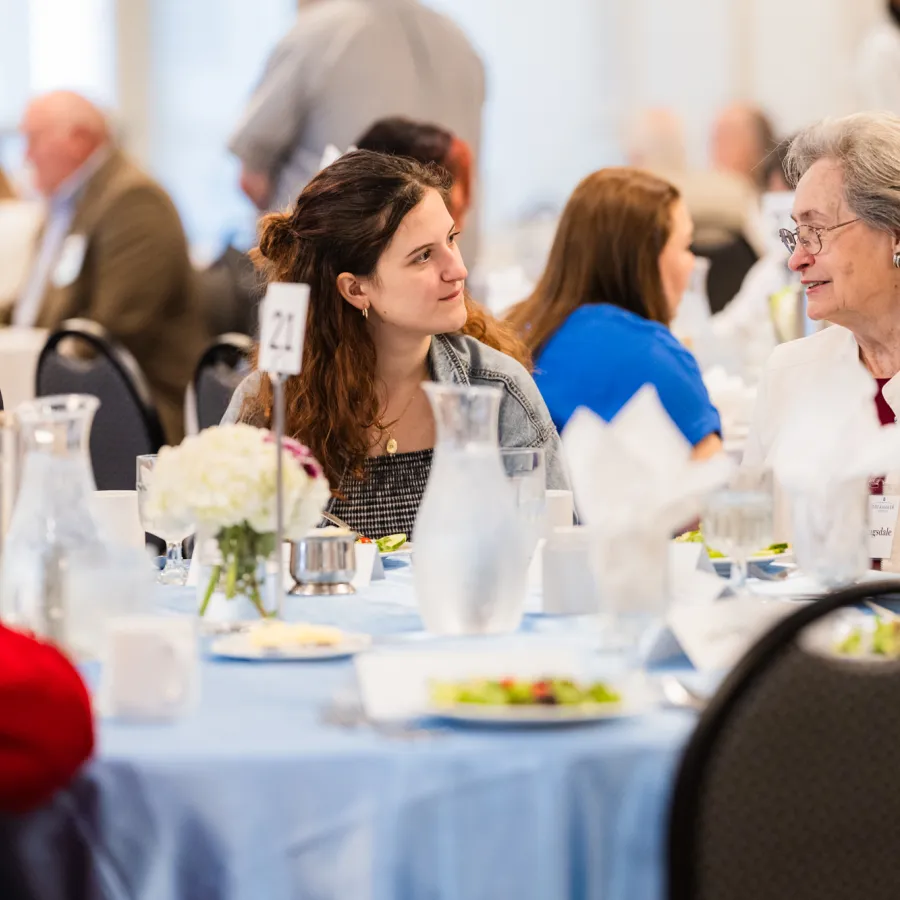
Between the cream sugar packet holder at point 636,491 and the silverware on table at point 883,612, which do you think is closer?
the cream sugar packet holder at point 636,491

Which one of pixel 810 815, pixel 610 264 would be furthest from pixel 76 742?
pixel 610 264

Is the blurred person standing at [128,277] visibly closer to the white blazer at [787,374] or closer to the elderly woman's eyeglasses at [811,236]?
the white blazer at [787,374]

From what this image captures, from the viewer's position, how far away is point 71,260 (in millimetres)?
6266

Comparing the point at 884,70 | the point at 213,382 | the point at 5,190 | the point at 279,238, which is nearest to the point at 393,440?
the point at 279,238

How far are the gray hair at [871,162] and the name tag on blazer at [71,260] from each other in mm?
3849

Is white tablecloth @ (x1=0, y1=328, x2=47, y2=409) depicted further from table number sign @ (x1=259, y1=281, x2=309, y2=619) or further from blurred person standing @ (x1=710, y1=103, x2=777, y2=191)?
blurred person standing @ (x1=710, y1=103, x2=777, y2=191)

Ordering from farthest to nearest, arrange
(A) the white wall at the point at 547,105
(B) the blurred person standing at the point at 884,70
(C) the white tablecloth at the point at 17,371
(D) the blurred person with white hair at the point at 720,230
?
1. (A) the white wall at the point at 547,105
2. (B) the blurred person standing at the point at 884,70
3. (D) the blurred person with white hair at the point at 720,230
4. (C) the white tablecloth at the point at 17,371

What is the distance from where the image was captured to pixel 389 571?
2.36m

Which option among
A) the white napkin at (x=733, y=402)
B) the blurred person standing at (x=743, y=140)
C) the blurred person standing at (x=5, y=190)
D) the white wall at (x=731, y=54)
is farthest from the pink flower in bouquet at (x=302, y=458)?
the white wall at (x=731, y=54)

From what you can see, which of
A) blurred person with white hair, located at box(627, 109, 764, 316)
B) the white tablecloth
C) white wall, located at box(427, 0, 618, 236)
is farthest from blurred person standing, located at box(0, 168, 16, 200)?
white wall, located at box(427, 0, 618, 236)

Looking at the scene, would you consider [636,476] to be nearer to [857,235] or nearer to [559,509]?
[559,509]

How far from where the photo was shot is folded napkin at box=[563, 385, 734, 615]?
1.60 metres

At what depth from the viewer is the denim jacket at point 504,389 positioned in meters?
2.87

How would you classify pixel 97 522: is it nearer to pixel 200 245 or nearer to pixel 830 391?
pixel 830 391
